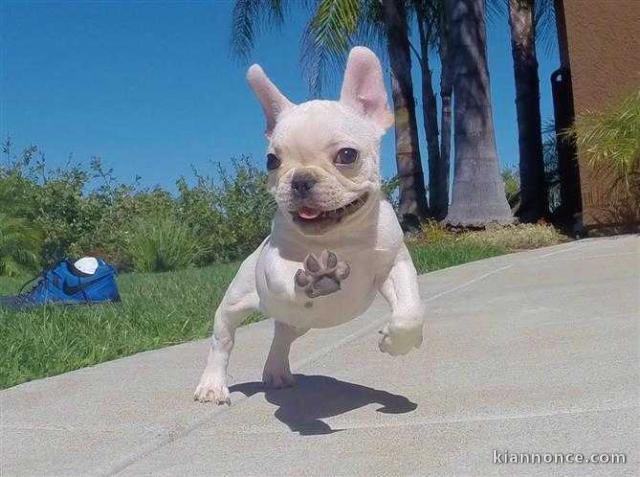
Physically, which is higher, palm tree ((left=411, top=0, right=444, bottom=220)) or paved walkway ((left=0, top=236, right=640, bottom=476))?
palm tree ((left=411, top=0, right=444, bottom=220))

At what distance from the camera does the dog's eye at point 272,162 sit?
329 centimetres

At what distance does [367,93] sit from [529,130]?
48.8 ft

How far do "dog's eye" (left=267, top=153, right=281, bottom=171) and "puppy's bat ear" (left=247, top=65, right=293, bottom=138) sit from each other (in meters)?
0.22

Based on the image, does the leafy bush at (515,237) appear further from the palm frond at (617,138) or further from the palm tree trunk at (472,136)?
the palm frond at (617,138)

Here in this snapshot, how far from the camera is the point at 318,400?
13.9 ft

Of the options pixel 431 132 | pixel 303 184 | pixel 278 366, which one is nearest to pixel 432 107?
pixel 431 132

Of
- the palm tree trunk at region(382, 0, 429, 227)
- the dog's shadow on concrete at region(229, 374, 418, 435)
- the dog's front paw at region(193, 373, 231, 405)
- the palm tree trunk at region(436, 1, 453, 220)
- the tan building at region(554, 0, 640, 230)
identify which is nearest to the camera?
the dog's shadow on concrete at region(229, 374, 418, 435)

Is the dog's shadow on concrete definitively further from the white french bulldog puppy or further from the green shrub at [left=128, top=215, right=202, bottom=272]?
the green shrub at [left=128, top=215, right=202, bottom=272]

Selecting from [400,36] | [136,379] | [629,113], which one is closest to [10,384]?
[136,379]

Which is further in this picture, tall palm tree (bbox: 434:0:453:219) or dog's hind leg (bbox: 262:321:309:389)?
tall palm tree (bbox: 434:0:453:219)

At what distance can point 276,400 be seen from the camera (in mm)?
4297

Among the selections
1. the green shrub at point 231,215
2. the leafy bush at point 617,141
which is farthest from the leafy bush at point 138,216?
the leafy bush at point 617,141

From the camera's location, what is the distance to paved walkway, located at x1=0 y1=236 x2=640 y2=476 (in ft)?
10.9

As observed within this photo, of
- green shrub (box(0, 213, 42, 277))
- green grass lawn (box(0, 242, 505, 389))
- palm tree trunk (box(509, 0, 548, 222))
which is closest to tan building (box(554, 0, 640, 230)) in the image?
palm tree trunk (box(509, 0, 548, 222))
